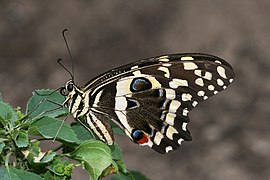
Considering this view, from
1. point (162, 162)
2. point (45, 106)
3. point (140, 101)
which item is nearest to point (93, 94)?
point (140, 101)

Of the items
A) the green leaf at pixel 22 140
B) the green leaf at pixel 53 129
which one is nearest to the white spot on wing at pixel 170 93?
the green leaf at pixel 53 129

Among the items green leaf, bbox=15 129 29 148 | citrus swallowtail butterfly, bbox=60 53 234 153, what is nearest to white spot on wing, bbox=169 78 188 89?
citrus swallowtail butterfly, bbox=60 53 234 153

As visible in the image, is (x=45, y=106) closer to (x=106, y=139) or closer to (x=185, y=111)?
(x=106, y=139)

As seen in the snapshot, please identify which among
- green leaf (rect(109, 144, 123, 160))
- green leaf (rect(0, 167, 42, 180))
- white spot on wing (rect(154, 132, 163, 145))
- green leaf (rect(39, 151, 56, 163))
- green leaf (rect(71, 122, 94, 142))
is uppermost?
white spot on wing (rect(154, 132, 163, 145))

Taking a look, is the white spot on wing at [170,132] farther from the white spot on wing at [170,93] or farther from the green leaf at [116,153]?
the green leaf at [116,153]

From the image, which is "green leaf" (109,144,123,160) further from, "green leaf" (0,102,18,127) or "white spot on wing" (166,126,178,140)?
"white spot on wing" (166,126,178,140)

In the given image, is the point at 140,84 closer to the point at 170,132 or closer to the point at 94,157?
the point at 170,132

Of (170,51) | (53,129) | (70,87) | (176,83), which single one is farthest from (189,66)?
(170,51)
